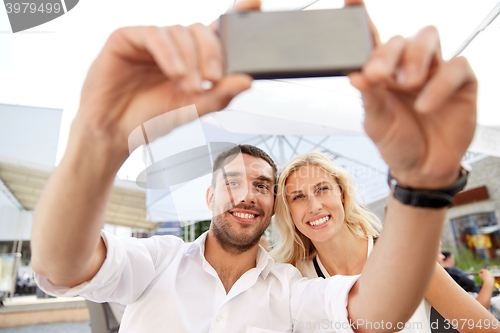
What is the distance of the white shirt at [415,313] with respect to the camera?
105cm

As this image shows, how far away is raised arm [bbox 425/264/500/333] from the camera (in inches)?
44.8

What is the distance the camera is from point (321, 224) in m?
1.34

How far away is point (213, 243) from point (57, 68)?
0.88 metres

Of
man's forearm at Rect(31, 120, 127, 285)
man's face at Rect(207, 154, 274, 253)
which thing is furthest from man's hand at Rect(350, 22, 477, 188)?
man's face at Rect(207, 154, 274, 253)

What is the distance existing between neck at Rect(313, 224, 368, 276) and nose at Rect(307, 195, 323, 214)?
0.16 m

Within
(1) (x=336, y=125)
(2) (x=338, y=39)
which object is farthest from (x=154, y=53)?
(1) (x=336, y=125)

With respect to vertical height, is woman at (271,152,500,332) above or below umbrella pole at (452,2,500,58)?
below

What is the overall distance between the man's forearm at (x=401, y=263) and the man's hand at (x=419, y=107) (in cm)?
7

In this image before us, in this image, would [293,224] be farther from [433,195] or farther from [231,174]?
[433,195]

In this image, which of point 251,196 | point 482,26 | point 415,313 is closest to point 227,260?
point 251,196

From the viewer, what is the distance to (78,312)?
16.9ft

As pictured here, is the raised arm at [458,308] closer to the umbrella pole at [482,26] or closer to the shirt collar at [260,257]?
the shirt collar at [260,257]

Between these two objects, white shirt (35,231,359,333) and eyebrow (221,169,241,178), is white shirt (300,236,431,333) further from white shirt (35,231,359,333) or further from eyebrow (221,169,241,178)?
eyebrow (221,169,241,178)

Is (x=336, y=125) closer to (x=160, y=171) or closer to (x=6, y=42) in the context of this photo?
(x=160, y=171)
